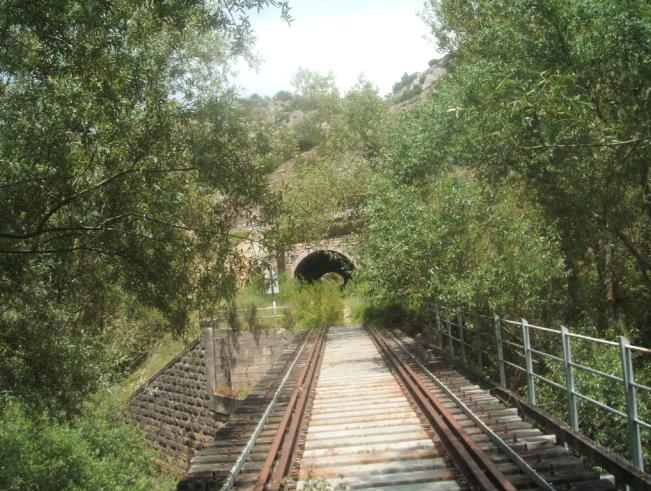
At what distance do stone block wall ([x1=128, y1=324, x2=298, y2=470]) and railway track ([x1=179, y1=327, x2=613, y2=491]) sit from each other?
1076 cm

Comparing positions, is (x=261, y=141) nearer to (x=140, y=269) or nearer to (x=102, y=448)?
(x=140, y=269)

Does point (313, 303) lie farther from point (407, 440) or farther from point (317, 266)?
point (407, 440)

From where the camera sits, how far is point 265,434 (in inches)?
287

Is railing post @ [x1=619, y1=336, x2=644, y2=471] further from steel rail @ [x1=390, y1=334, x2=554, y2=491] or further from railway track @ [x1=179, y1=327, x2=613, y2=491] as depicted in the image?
steel rail @ [x1=390, y1=334, x2=554, y2=491]

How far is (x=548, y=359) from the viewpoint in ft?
34.7

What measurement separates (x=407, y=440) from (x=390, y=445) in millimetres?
284

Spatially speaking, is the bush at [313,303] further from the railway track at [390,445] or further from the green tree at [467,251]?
the railway track at [390,445]

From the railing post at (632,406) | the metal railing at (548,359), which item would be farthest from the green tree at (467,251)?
the railing post at (632,406)

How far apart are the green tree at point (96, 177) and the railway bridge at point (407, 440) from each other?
2.00 metres

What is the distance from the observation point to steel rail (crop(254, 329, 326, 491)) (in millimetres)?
5480

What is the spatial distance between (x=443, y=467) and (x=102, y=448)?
1059 centimetres

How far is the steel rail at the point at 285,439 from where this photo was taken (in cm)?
548

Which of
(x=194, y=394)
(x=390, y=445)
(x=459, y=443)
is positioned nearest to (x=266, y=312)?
(x=194, y=394)

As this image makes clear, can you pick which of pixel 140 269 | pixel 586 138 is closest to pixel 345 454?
pixel 140 269
